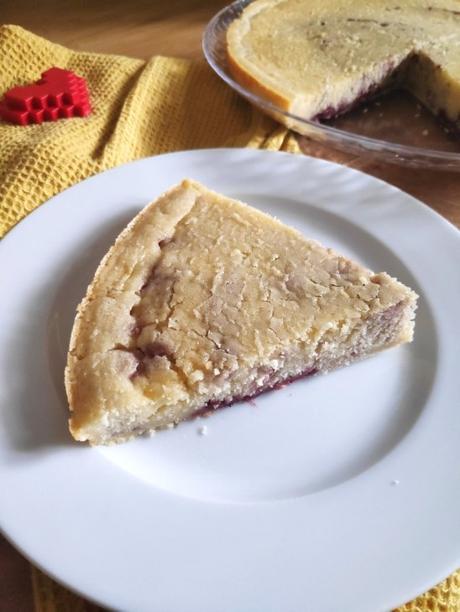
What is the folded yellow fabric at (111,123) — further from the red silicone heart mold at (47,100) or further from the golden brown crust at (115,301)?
the golden brown crust at (115,301)

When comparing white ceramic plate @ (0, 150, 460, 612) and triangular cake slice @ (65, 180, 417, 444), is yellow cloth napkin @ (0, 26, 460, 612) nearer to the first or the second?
white ceramic plate @ (0, 150, 460, 612)

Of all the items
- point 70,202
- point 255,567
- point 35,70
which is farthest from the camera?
point 35,70

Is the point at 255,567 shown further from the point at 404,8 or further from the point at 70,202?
the point at 404,8

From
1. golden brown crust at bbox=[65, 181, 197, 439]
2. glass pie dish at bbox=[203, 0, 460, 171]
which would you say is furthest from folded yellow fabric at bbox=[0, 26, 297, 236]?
golden brown crust at bbox=[65, 181, 197, 439]

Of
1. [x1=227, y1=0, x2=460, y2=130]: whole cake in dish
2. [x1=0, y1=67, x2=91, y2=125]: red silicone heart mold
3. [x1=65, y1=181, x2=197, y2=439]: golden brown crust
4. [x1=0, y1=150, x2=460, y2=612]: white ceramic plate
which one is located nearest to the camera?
[x1=0, y1=150, x2=460, y2=612]: white ceramic plate

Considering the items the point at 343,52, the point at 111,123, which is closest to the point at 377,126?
the point at 343,52

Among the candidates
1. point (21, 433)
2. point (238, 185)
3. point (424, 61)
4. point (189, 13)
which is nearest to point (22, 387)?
point (21, 433)

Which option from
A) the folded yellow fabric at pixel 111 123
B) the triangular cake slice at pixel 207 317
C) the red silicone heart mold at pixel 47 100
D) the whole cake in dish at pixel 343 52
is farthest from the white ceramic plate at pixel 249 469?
the whole cake in dish at pixel 343 52
